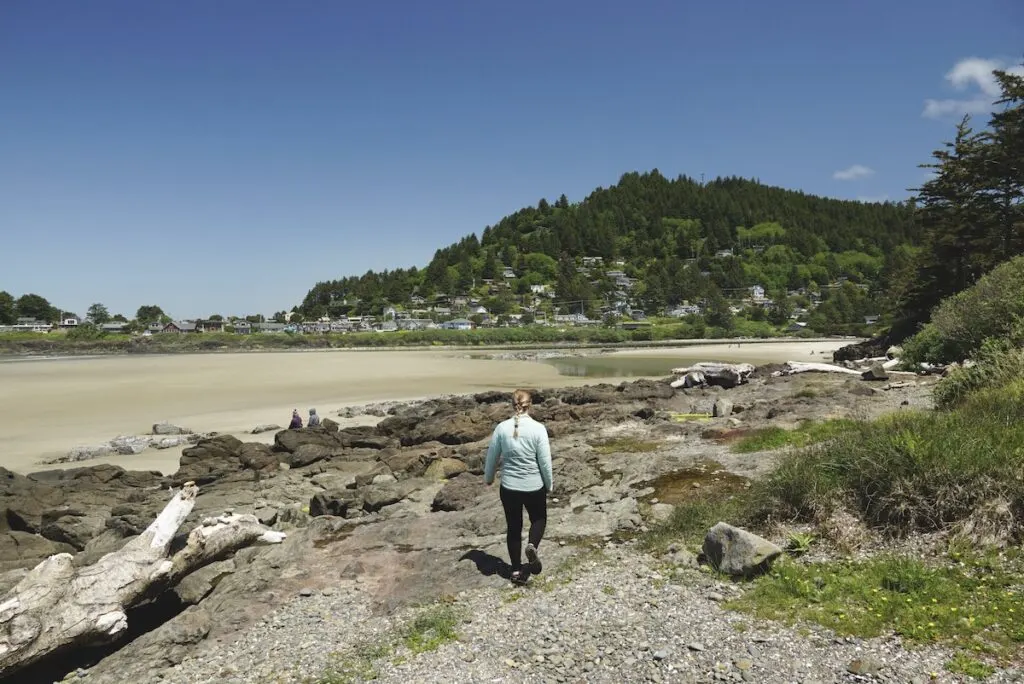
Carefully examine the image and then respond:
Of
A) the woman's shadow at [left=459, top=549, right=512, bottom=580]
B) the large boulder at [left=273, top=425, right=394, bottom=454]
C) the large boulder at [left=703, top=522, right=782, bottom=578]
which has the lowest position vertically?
the large boulder at [left=273, top=425, right=394, bottom=454]

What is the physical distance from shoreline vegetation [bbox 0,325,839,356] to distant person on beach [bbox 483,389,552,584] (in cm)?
10020

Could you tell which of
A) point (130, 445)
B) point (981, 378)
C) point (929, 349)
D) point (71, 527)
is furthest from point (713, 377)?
point (71, 527)

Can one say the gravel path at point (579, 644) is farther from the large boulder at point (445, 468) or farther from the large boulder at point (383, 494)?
the large boulder at point (445, 468)

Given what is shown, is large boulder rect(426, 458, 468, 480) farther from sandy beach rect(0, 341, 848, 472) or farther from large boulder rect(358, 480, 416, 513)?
sandy beach rect(0, 341, 848, 472)

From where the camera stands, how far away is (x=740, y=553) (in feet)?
20.6

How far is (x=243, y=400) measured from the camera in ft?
114

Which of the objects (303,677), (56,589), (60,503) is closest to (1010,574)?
(303,677)

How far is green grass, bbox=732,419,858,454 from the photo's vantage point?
37.2 ft

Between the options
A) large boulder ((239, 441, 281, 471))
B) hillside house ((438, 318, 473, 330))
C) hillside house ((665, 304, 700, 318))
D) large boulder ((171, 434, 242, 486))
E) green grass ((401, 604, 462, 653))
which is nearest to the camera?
green grass ((401, 604, 462, 653))

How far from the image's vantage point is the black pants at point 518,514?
700 centimetres

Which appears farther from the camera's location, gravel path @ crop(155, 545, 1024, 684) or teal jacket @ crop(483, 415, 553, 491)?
teal jacket @ crop(483, 415, 553, 491)

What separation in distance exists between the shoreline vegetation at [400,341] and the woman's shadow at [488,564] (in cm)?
9942

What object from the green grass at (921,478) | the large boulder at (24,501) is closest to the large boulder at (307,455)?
the large boulder at (24,501)

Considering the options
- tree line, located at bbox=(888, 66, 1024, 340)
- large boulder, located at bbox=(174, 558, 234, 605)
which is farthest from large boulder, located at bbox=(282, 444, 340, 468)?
tree line, located at bbox=(888, 66, 1024, 340)
